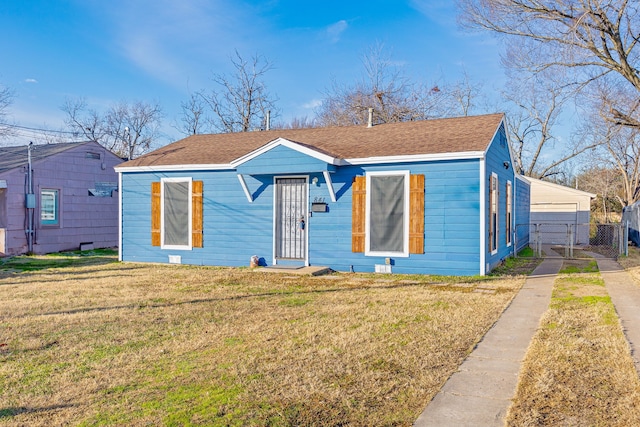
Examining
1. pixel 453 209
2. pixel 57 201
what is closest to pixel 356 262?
pixel 453 209

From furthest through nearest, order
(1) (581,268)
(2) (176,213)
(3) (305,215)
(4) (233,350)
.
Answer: (2) (176,213) < (1) (581,268) < (3) (305,215) < (4) (233,350)

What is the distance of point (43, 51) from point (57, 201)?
8.55 meters

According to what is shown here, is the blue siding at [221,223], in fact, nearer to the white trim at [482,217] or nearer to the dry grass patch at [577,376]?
the white trim at [482,217]

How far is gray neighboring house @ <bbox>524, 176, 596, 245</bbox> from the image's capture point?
1964 cm

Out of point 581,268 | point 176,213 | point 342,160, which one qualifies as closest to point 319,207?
point 342,160

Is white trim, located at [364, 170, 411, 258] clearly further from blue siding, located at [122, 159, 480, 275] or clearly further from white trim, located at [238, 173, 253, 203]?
white trim, located at [238, 173, 253, 203]

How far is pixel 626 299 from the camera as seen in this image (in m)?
7.20

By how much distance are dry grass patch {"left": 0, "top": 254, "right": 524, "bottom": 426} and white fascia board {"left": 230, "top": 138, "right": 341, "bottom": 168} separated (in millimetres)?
2805

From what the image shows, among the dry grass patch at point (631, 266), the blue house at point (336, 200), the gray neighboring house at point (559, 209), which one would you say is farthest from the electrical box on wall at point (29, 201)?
the gray neighboring house at point (559, 209)

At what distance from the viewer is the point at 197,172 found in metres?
11.7

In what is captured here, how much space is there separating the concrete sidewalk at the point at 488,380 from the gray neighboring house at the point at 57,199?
13.6 meters

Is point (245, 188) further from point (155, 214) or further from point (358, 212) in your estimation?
point (358, 212)

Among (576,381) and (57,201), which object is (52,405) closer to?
(576,381)

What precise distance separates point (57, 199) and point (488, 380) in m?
15.1
